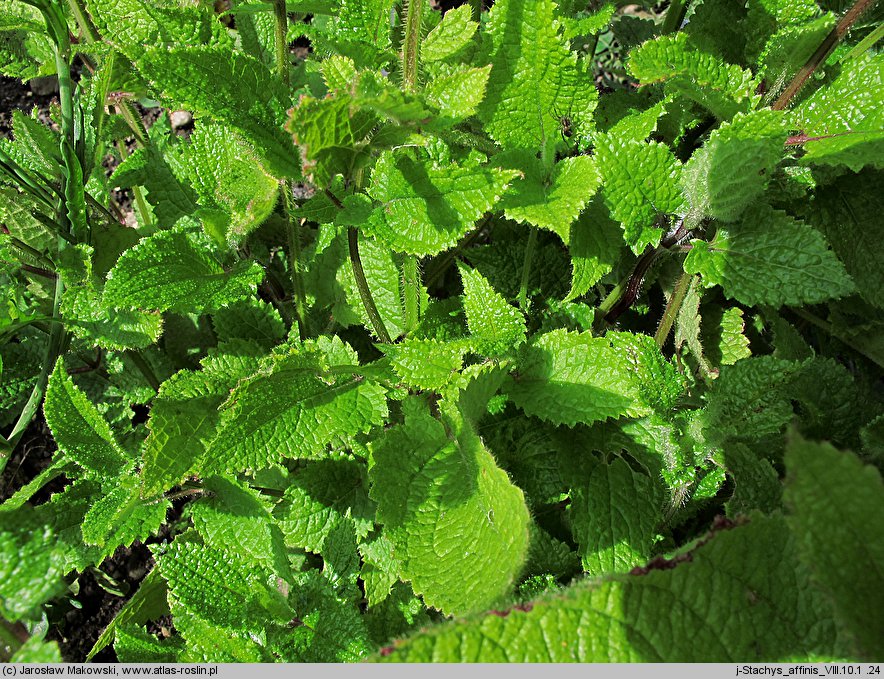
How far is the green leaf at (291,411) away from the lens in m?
1.70

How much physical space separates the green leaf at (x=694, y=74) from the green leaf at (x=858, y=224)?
1.58 ft

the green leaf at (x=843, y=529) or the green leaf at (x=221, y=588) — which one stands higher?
the green leaf at (x=843, y=529)

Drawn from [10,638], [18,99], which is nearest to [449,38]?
[10,638]

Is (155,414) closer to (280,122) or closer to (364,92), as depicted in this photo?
(280,122)

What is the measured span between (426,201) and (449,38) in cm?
54

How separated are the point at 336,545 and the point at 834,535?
1.30m

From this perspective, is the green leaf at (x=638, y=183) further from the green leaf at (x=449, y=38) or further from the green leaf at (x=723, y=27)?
the green leaf at (x=723, y=27)

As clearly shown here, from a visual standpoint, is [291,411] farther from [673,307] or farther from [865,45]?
[865,45]

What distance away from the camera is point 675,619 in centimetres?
120

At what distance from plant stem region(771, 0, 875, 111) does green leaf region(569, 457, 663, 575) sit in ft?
3.54

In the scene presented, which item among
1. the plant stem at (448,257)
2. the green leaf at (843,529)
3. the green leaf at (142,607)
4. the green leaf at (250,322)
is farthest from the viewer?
the plant stem at (448,257)

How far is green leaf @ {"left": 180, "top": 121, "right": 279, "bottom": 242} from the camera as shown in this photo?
70.0 inches

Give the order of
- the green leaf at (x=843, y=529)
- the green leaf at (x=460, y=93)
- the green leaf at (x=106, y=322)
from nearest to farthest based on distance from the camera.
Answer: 1. the green leaf at (x=843, y=529)
2. the green leaf at (x=460, y=93)
3. the green leaf at (x=106, y=322)

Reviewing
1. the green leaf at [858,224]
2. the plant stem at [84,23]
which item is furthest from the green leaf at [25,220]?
the green leaf at [858,224]
